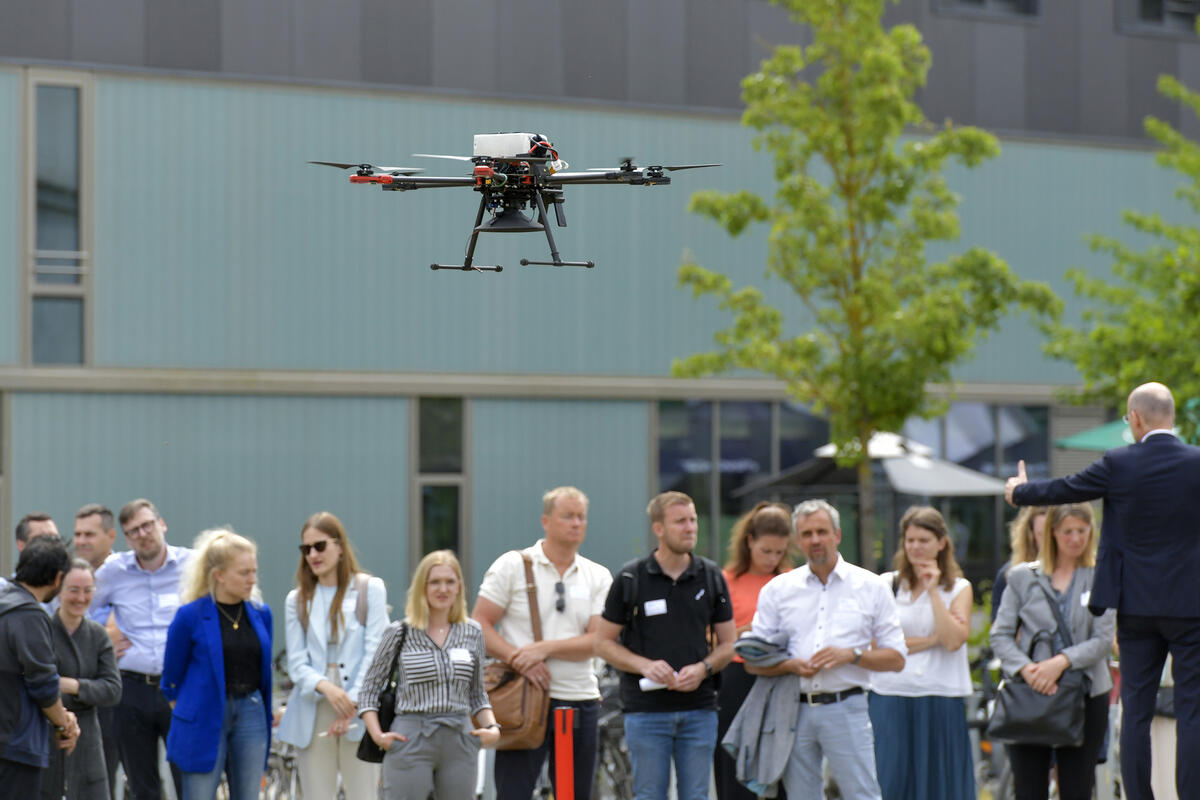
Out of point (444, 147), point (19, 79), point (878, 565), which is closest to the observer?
point (19, 79)

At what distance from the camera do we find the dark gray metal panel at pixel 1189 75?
2552 cm

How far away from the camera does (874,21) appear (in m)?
17.2

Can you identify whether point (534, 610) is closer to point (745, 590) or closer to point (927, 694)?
point (745, 590)

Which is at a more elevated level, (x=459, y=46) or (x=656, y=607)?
(x=459, y=46)

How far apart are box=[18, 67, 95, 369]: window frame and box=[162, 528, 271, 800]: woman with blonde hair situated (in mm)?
11236

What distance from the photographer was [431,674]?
29.7 feet

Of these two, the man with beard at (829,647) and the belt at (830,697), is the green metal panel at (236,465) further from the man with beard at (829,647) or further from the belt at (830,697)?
the belt at (830,697)

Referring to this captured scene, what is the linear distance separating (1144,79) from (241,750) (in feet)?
66.2

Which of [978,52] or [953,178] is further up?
[978,52]

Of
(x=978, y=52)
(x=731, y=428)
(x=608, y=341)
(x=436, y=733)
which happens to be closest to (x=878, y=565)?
(x=731, y=428)

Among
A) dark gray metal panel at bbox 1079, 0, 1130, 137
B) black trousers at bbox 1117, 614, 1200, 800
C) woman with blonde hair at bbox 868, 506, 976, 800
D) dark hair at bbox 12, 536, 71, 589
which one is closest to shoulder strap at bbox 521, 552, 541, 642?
woman with blonde hair at bbox 868, 506, 976, 800

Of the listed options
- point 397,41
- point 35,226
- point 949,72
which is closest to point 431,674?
point 35,226

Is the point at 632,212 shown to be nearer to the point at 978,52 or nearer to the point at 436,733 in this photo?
the point at 978,52

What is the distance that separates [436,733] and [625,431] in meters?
13.6
